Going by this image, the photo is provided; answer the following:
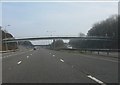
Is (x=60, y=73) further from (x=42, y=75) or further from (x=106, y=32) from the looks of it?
(x=106, y=32)

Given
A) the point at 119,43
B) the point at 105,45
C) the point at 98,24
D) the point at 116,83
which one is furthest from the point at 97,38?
the point at 116,83

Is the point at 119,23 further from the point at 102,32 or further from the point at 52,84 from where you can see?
the point at 52,84

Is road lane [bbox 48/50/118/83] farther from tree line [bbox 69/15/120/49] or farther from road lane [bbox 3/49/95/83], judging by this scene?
tree line [bbox 69/15/120/49]

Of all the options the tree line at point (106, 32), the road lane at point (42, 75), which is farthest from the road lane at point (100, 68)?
the tree line at point (106, 32)

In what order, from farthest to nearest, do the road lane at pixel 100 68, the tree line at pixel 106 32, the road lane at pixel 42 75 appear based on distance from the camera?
the tree line at pixel 106 32, the road lane at pixel 100 68, the road lane at pixel 42 75

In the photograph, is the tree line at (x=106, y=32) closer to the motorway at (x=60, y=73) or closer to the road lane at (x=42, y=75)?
the motorway at (x=60, y=73)

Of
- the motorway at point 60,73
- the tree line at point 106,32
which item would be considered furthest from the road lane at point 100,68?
the tree line at point 106,32

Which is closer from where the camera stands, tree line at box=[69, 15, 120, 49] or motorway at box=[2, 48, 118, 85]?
motorway at box=[2, 48, 118, 85]

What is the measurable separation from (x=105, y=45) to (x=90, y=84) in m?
129

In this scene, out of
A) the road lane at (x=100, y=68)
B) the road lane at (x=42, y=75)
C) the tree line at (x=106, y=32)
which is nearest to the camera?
the road lane at (x=42, y=75)

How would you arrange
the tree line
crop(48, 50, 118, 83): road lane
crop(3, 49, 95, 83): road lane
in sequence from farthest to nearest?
the tree line
crop(48, 50, 118, 83): road lane
crop(3, 49, 95, 83): road lane

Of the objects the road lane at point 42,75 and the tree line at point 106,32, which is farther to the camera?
the tree line at point 106,32

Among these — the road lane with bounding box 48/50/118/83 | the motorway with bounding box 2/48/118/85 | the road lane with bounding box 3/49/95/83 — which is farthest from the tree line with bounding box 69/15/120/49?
the road lane with bounding box 3/49/95/83

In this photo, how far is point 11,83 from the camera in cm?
1216
